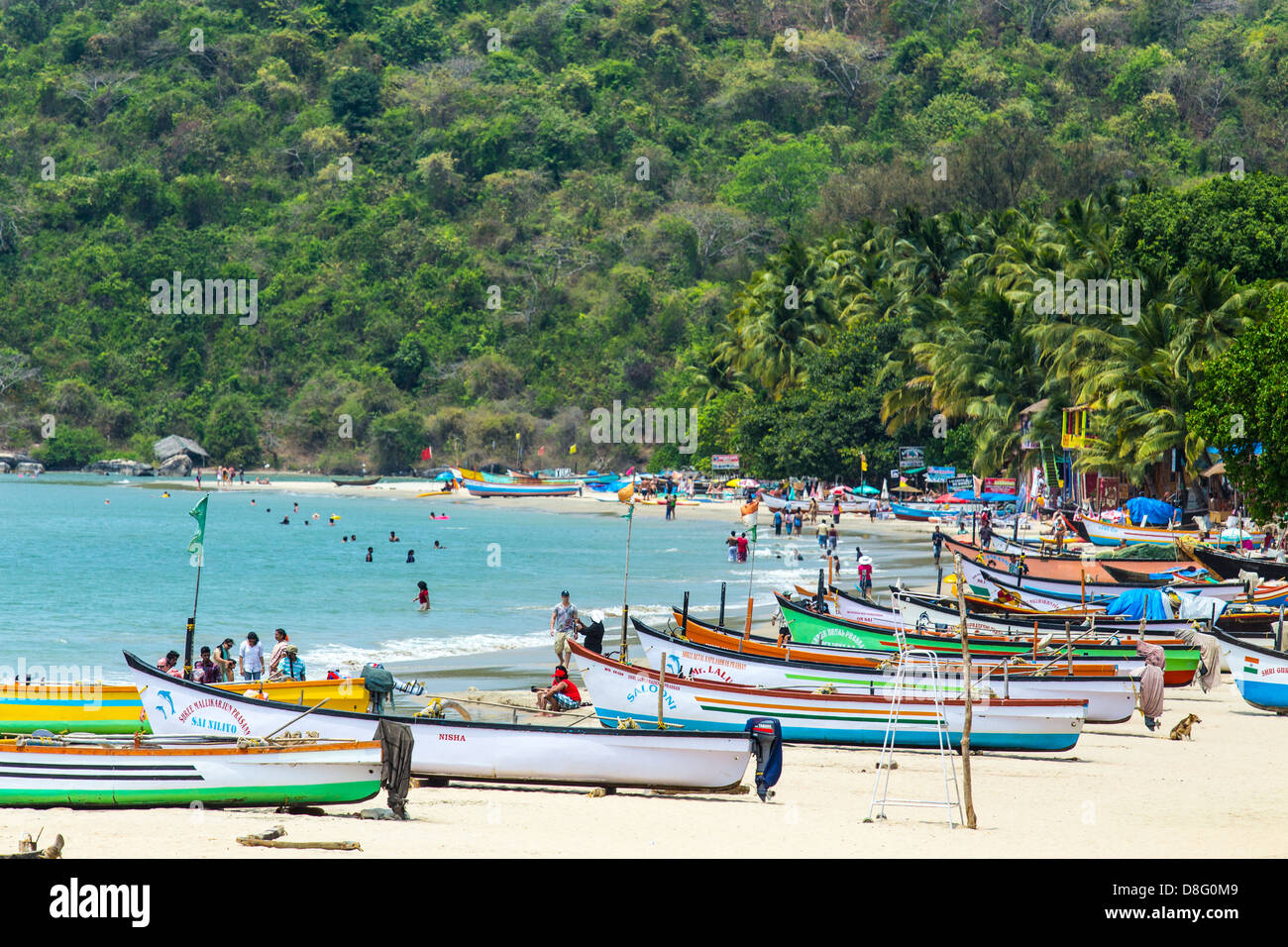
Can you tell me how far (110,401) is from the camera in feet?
431

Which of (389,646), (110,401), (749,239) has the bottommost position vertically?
(389,646)

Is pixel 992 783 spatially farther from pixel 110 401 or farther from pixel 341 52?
pixel 341 52

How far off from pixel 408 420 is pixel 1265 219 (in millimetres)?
81810

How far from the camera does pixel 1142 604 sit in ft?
93.9

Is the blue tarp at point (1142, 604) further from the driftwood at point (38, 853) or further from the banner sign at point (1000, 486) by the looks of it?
the banner sign at point (1000, 486)

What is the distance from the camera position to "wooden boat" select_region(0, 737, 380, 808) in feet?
52.5

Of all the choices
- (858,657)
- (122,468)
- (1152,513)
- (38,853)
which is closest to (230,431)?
(122,468)

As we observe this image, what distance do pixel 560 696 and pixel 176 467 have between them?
11269 cm

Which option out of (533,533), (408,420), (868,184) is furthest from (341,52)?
(533,533)

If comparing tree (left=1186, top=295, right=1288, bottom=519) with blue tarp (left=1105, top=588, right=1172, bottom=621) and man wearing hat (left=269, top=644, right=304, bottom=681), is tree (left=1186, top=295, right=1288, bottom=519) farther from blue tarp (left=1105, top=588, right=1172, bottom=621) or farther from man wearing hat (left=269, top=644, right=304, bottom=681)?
man wearing hat (left=269, top=644, right=304, bottom=681)

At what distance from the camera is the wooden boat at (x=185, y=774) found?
16.0 meters

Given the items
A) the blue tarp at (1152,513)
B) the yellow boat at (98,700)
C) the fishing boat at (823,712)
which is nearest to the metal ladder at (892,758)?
the fishing boat at (823,712)

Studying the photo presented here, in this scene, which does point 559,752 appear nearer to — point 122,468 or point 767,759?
point 767,759

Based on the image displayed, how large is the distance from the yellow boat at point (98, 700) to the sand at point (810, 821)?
4.81 meters
